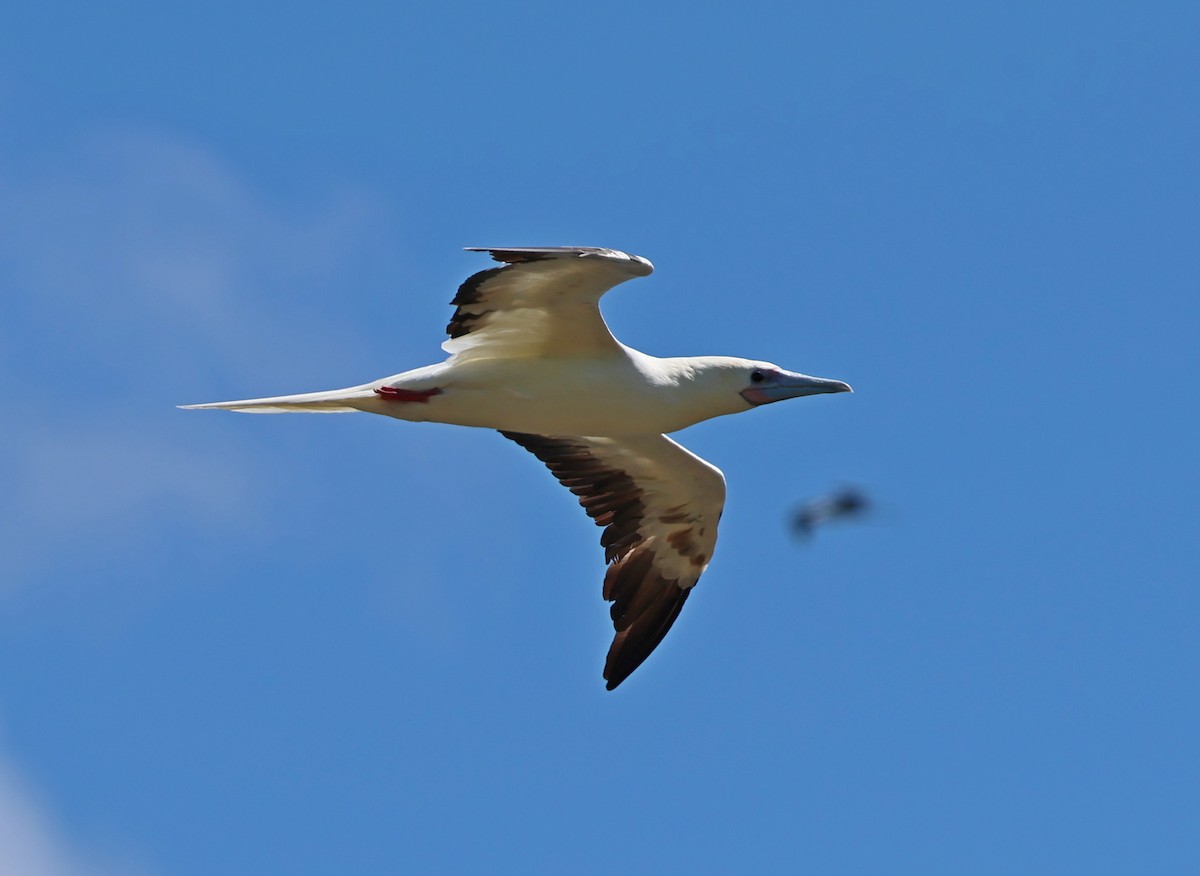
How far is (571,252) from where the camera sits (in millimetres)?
11391

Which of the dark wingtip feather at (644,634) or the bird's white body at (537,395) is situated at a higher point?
the bird's white body at (537,395)

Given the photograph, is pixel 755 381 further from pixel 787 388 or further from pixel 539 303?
pixel 539 303

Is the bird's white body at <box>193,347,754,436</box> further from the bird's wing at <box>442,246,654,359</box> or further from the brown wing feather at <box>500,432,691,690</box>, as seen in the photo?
the brown wing feather at <box>500,432,691,690</box>

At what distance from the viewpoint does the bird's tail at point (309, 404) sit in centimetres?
1270

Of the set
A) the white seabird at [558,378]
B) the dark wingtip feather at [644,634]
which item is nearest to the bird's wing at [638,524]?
the dark wingtip feather at [644,634]

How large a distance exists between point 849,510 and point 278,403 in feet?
13.3

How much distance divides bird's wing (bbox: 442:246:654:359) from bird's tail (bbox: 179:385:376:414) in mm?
715

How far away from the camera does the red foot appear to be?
41.2 ft

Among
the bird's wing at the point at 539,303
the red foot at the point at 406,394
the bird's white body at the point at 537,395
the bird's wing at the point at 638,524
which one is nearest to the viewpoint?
the bird's wing at the point at 539,303

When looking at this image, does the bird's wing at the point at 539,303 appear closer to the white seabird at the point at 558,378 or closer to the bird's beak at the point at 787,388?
the white seabird at the point at 558,378

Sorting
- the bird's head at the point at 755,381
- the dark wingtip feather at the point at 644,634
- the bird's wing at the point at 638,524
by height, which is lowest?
the dark wingtip feather at the point at 644,634

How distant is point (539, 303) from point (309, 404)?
1848mm

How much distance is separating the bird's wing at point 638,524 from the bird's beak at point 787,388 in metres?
1.24

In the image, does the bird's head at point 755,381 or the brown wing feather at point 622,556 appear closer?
the bird's head at point 755,381
